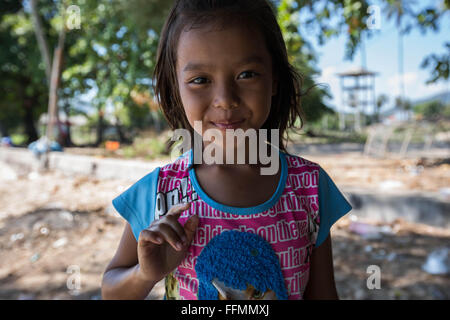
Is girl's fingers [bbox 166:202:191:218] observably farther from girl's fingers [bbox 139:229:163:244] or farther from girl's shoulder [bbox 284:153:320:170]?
girl's shoulder [bbox 284:153:320:170]

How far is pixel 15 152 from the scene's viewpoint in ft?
27.7

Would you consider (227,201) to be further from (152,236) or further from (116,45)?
(116,45)

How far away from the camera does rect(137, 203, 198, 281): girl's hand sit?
800 millimetres

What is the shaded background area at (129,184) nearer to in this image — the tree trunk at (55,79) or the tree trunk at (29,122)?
the tree trunk at (55,79)

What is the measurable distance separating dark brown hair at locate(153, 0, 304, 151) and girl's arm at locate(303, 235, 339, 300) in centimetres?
40

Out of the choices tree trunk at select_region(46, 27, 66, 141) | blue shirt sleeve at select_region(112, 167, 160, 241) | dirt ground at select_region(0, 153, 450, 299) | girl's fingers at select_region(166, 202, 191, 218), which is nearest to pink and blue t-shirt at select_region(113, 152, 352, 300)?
blue shirt sleeve at select_region(112, 167, 160, 241)

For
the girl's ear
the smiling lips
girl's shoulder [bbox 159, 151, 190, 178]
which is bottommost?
girl's shoulder [bbox 159, 151, 190, 178]

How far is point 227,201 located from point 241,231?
0.10 meters

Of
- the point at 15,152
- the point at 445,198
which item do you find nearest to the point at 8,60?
the point at 15,152

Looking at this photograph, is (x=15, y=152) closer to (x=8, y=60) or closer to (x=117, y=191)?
(x=117, y=191)

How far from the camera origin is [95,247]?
306cm

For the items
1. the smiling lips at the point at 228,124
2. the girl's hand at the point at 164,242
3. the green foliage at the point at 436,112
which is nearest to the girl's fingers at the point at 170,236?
the girl's hand at the point at 164,242

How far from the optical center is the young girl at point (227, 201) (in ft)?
3.02
